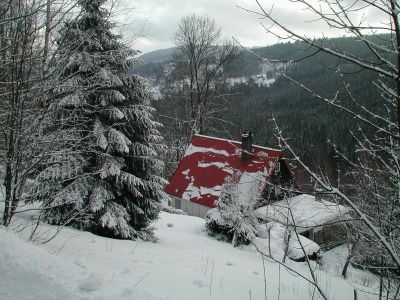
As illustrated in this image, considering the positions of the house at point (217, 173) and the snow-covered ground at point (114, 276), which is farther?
the house at point (217, 173)

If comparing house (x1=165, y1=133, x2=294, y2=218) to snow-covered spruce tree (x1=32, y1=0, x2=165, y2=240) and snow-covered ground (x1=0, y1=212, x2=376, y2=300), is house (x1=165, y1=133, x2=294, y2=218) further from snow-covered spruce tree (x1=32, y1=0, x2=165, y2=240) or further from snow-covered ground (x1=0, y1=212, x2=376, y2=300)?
snow-covered ground (x1=0, y1=212, x2=376, y2=300)

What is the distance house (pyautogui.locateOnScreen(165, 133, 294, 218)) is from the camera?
63.0ft

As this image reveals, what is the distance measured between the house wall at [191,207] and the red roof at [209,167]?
1.47 feet

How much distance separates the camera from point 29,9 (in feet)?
16.0

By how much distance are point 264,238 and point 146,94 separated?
805cm

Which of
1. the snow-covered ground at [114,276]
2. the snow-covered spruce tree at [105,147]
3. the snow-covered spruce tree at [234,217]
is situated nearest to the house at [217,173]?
the snow-covered spruce tree at [234,217]

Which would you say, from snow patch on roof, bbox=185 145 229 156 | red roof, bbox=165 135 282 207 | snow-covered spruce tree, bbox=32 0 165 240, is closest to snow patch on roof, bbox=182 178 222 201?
red roof, bbox=165 135 282 207

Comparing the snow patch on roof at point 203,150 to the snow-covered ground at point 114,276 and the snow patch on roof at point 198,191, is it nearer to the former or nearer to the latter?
the snow patch on roof at point 198,191

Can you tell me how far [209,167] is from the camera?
21031 millimetres

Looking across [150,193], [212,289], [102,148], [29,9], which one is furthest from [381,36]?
[150,193]

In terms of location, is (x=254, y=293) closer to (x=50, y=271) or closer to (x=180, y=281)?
(x=180, y=281)

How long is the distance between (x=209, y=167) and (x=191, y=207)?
275 centimetres

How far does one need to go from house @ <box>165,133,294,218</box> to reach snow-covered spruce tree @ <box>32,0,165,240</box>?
9104 millimetres

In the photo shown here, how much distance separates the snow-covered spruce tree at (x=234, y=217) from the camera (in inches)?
500
